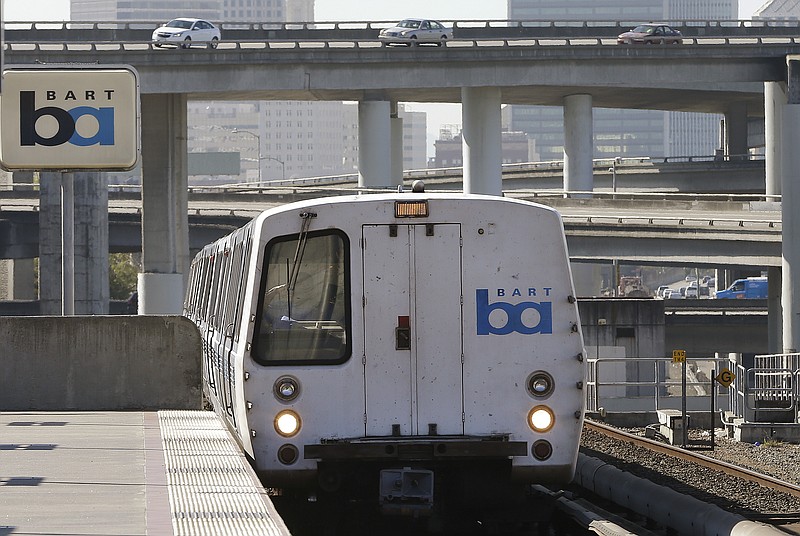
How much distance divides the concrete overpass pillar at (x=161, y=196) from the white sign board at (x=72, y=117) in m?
36.6

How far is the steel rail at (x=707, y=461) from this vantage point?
584 inches

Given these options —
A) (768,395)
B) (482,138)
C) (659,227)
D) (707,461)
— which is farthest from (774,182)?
(707,461)

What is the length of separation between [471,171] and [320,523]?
49125mm

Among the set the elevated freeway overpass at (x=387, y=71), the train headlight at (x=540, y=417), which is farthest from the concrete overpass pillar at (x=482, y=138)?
the train headlight at (x=540, y=417)

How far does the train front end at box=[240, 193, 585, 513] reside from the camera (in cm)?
1109

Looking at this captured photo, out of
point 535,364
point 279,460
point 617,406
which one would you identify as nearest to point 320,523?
point 279,460

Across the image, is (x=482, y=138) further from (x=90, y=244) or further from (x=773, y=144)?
(x=90, y=244)

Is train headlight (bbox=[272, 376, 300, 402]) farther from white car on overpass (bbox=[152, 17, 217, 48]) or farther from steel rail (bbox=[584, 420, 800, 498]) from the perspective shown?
white car on overpass (bbox=[152, 17, 217, 48])

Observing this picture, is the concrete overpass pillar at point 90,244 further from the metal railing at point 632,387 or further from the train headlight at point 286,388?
the train headlight at point 286,388

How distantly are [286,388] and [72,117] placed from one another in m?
9.36

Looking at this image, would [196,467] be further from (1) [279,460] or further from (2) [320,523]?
(2) [320,523]

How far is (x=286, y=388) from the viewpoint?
11109mm

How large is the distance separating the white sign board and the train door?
8.66 m

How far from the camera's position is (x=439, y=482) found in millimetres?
11242
